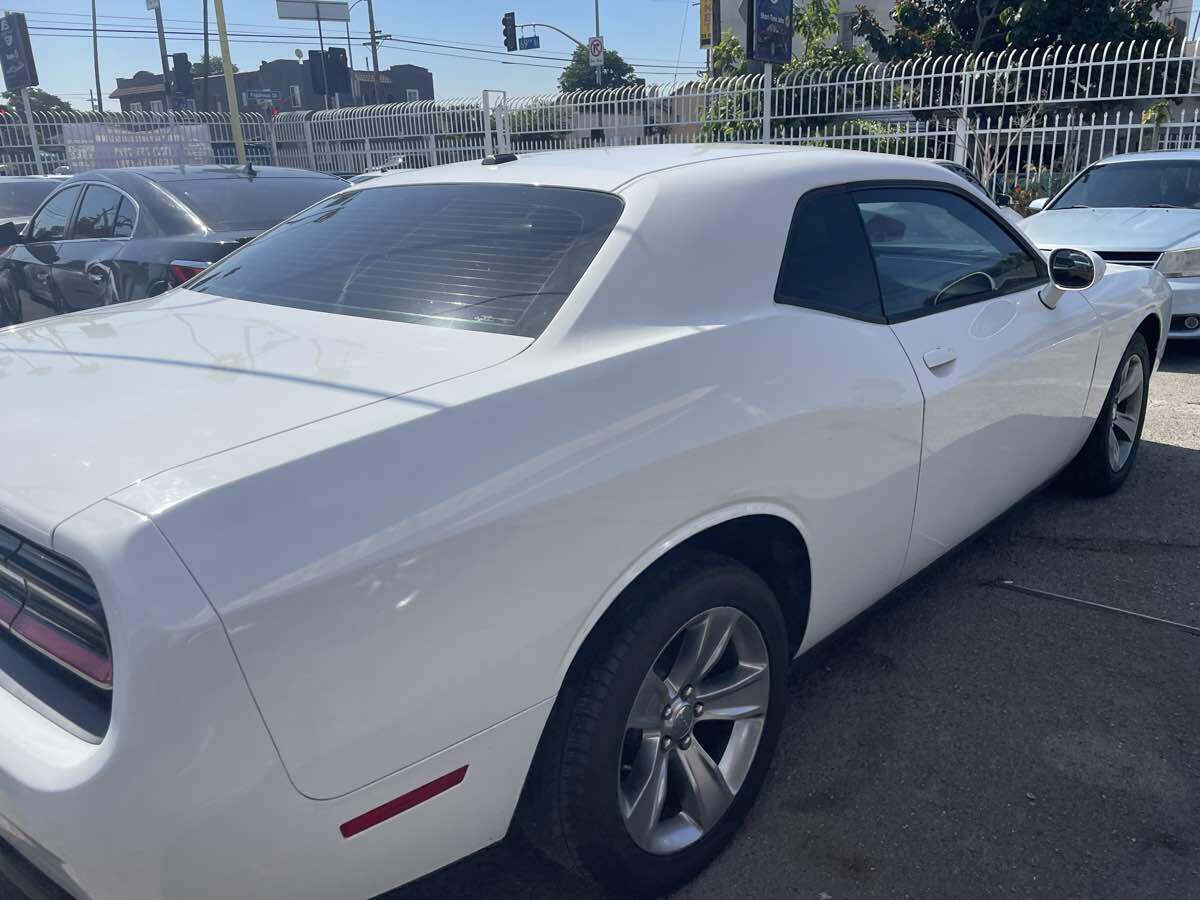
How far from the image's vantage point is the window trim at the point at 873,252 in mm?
2598

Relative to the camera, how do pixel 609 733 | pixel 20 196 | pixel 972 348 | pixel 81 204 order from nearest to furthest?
pixel 609 733 < pixel 972 348 < pixel 81 204 < pixel 20 196

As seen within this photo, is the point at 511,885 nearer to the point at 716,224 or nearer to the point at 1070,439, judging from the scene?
the point at 716,224

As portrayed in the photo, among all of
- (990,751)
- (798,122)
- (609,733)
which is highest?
(798,122)

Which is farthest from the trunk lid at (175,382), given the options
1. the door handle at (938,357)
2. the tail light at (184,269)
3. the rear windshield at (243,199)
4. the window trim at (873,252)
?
the rear windshield at (243,199)

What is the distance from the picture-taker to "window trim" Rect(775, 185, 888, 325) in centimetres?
252

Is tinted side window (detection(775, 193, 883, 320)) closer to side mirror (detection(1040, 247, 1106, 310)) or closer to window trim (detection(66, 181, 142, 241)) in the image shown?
side mirror (detection(1040, 247, 1106, 310))

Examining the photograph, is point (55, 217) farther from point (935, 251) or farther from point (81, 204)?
point (935, 251)

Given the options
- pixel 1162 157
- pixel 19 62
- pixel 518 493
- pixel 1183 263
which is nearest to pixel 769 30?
pixel 1162 157

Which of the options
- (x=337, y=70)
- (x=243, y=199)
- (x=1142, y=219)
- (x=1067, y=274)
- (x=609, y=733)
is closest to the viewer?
(x=609, y=733)

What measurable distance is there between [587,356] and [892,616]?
2.02 m

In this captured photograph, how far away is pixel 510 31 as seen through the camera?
113ft

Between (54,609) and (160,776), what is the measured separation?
15.0 inches

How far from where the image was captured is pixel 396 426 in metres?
1.73

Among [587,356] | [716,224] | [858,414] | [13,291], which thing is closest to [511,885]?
[587,356]
